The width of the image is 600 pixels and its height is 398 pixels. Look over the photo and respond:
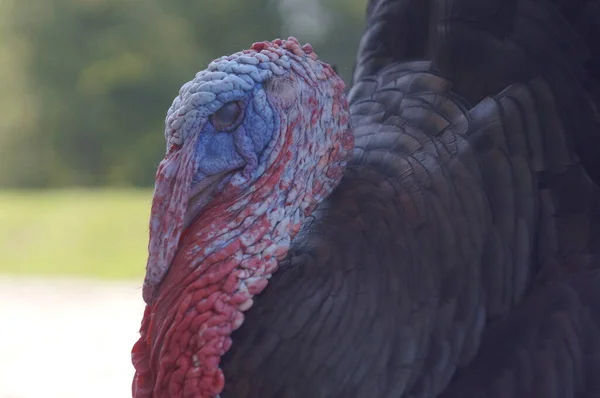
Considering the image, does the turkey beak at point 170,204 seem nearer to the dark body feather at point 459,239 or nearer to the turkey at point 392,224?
the turkey at point 392,224

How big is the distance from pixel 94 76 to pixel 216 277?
14.3ft

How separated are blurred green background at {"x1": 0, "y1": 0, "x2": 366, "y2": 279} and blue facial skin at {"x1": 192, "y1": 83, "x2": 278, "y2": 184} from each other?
11.1 feet

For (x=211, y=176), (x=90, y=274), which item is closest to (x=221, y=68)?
(x=211, y=176)

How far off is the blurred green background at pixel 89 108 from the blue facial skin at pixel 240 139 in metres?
3.38

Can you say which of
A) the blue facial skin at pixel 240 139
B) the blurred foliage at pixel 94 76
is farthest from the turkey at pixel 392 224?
the blurred foliage at pixel 94 76

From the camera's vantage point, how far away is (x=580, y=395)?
1274mm

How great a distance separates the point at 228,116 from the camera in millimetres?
1175

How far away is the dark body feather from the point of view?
3.81 feet

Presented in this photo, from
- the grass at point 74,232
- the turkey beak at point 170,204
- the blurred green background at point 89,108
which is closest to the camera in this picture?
the turkey beak at point 170,204

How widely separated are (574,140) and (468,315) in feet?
1.19

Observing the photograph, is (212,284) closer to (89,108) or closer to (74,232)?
(74,232)

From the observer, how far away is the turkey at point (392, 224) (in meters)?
1.16

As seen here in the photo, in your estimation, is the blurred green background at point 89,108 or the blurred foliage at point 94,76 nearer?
the blurred green background at point 89,108

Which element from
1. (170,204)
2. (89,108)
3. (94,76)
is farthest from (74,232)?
(170,204)
